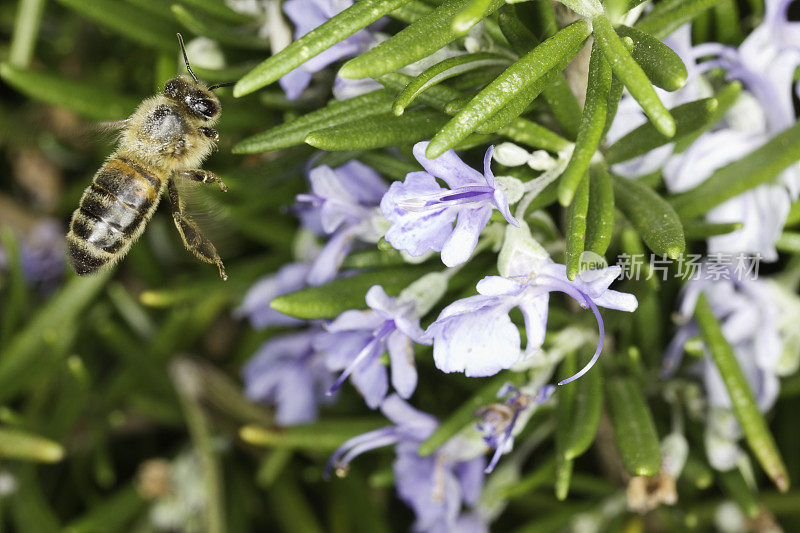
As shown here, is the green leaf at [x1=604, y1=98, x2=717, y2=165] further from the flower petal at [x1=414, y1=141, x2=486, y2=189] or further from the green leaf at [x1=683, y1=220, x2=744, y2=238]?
the flower petal at [x1=414, y1=141, x2=486, y2=189]

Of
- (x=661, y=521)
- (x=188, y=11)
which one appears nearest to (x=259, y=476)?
(x=661, y=521)

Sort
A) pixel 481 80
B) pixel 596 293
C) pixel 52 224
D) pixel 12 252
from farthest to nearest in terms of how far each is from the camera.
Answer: pixel 52 224 → pixel 12 252 → pixel 481 80 → pixel 596 293

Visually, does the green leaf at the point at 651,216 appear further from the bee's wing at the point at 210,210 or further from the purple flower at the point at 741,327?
the bee's wing at the point at 210,210

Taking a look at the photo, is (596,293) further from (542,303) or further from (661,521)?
(661,521)

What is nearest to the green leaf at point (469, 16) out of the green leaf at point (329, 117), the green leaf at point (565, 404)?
the green leaf at point (329, 117)

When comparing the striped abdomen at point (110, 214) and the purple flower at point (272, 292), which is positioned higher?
the striped abdomen at point (110, 214)

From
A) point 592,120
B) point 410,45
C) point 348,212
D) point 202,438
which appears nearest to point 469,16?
point 410,45
